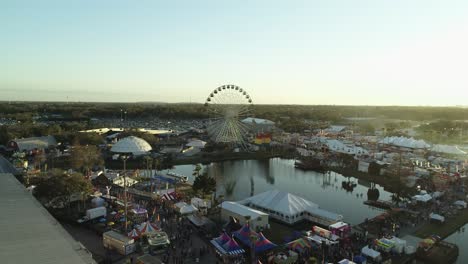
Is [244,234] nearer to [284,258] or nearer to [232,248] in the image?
[232,248]

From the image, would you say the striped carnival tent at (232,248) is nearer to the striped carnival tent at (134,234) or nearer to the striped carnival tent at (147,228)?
the striped carnival tent at (147,228)

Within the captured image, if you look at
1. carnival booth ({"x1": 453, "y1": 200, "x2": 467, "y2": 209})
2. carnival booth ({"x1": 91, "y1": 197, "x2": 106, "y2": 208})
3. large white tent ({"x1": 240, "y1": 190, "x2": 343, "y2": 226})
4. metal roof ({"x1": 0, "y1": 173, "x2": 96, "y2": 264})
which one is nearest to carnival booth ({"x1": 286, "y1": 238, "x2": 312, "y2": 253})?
large white tent ({"x1": 240, "y1": 190, "x2": 343, "y2": 226})

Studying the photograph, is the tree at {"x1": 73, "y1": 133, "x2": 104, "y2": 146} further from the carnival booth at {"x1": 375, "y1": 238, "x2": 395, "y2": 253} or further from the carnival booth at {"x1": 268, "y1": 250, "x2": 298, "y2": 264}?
the carnival booth at {"x1": 375, "y1": 238, "x2": 395, "y2": 253}

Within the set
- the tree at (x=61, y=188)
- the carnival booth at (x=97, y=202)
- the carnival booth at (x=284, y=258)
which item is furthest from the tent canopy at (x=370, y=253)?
the tree at (x=61, y=188)

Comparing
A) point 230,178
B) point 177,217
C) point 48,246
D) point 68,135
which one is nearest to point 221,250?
point 177,217

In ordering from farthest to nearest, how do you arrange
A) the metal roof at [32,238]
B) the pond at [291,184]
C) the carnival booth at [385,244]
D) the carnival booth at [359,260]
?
the pond at [291,184], the carnival booth at [385,244], the carnival booth at [359,260], the metal roof at [32,238]

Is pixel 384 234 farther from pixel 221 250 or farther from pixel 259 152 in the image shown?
pixel 259 152

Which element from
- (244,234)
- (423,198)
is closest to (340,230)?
(244,234)
